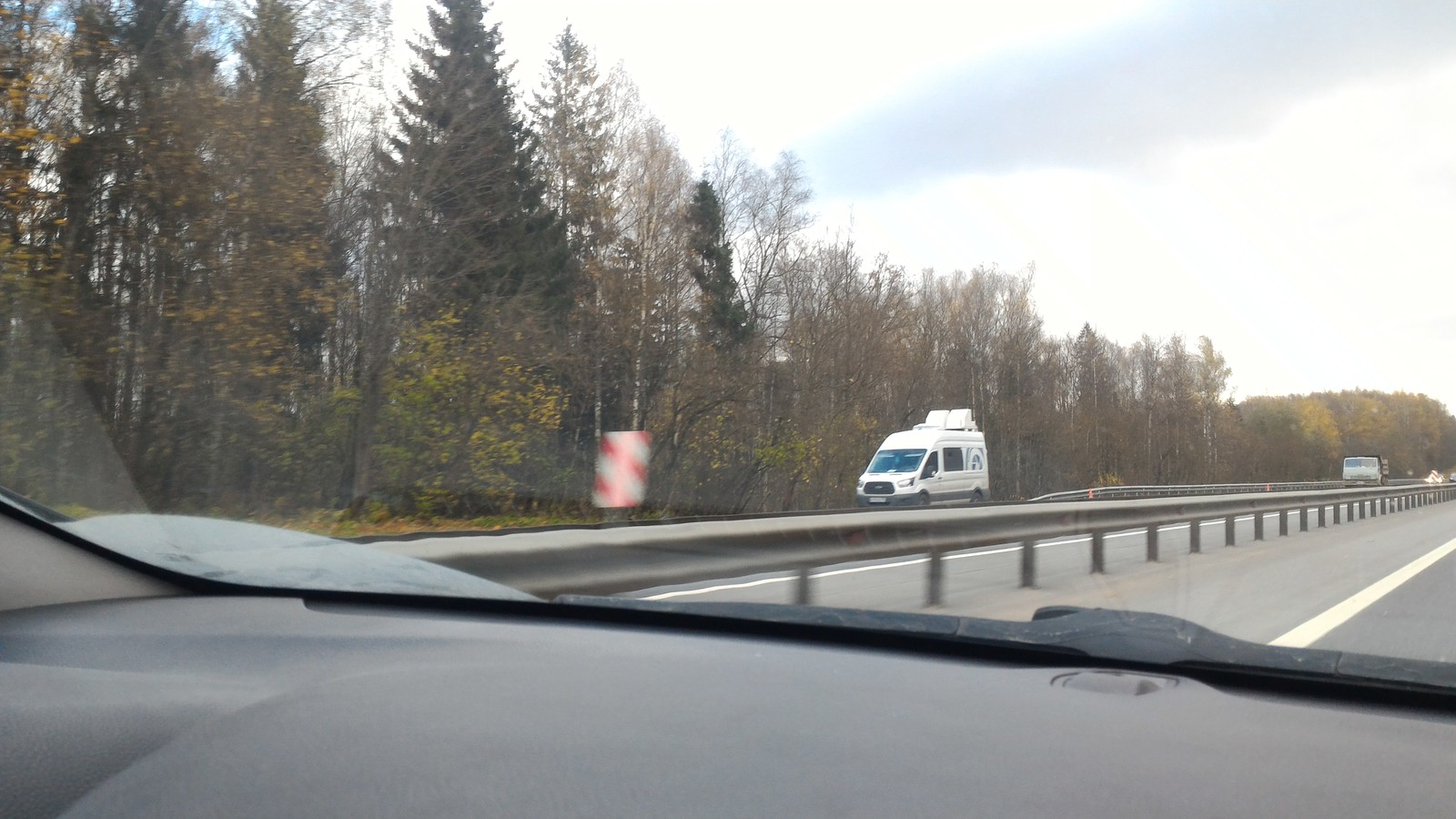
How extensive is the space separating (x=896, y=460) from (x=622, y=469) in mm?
17875

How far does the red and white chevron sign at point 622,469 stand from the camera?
12.6 m

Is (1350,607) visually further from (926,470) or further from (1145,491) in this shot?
(1145,491)

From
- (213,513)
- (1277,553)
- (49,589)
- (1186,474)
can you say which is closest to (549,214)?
(213,513)

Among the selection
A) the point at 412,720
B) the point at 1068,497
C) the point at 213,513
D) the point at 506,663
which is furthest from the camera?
the point at 1068,497

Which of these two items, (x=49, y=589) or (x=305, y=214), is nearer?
(x=49, y=589)

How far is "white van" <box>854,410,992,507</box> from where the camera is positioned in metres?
28.7

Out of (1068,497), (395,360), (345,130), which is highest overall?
(345,130)

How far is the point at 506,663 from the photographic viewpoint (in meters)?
2.77

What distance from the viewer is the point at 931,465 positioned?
96.0 feet

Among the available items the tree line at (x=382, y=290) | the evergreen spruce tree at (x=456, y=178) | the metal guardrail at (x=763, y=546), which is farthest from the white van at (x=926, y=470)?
the metal guardrail at (x=763, y=546)

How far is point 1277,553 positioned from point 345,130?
1552cm

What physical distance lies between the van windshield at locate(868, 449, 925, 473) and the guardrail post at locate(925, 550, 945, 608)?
22.3 metres

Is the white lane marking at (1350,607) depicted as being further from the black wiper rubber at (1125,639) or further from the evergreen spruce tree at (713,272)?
the evergreen spruce tree at (713,272)

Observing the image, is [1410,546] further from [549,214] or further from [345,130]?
[549,214]
